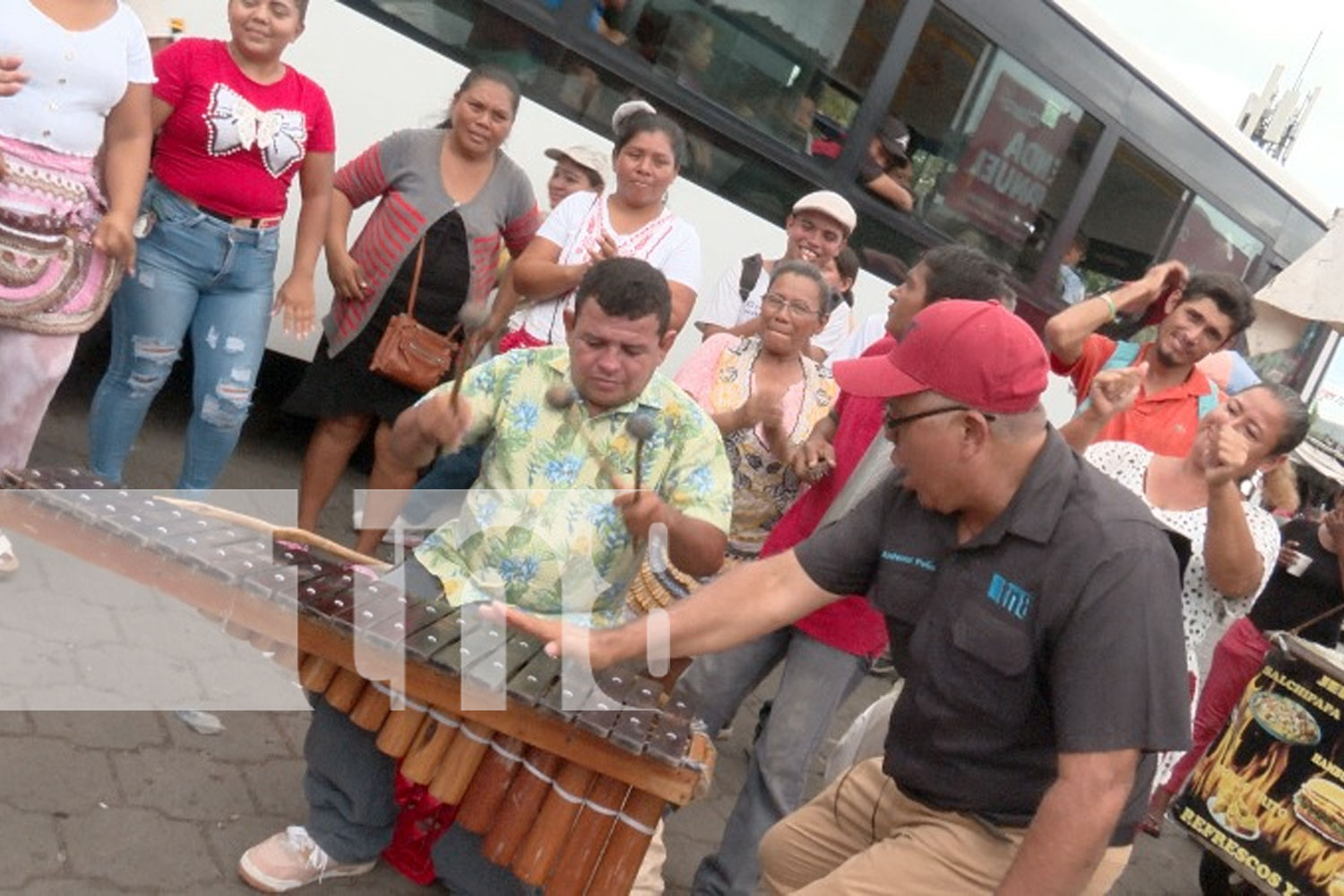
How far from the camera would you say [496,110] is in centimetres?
444

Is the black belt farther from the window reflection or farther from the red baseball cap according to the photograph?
the red baseball cap

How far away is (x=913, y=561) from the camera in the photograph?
262cm

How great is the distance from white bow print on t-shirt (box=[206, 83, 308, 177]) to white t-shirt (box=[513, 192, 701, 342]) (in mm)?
881

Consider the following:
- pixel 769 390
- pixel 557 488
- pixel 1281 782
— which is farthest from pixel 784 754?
pixel 1281 782

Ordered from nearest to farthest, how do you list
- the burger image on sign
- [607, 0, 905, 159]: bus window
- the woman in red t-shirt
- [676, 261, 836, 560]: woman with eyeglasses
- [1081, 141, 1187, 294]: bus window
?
the woman in red t-shirt
[676, 261, 836, 560]: woman with eyeglasses
the burger image on sign
[607, 0, 905, 159]: bus window
[1081, 141, 1187, 294]: bus window

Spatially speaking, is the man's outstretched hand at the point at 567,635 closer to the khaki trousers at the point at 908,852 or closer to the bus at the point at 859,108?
the khaki trousers at the point at 908,852

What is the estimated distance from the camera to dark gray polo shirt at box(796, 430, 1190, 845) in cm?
221

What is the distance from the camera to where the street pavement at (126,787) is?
9.78 feet

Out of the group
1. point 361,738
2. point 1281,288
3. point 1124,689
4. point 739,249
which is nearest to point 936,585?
point 1124,689

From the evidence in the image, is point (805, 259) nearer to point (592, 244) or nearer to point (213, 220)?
point (592, 244)

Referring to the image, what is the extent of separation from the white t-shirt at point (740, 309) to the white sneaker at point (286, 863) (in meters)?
2.65

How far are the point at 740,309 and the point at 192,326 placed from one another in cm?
200

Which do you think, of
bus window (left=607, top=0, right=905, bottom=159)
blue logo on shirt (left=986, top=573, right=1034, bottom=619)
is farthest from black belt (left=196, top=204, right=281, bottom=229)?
blue logo on shirt (left=986, top=573, right=1034, bottom=619)

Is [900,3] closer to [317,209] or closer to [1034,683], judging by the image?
[317,209]
